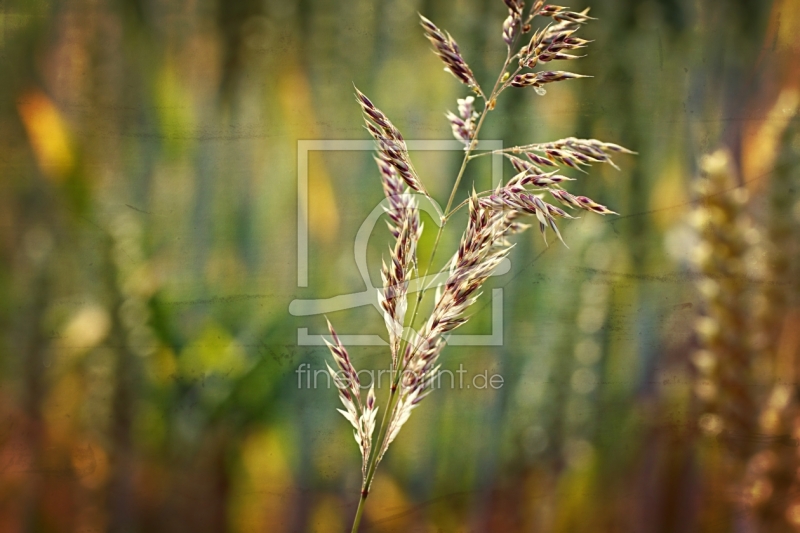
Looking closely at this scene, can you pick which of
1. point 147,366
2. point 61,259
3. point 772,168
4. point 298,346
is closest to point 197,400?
point 147,366

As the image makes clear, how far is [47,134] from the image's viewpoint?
4.36ft

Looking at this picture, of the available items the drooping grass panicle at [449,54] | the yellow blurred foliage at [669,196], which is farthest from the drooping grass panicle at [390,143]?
the yellow blurred foliage at [669,196]

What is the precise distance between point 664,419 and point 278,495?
3.19 feet

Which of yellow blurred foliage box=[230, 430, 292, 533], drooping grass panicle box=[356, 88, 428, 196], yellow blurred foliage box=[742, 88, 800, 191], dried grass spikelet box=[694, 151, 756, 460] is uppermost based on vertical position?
yellow blurred foliage box=[742, 88, 800, 191]

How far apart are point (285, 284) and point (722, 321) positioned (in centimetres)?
109

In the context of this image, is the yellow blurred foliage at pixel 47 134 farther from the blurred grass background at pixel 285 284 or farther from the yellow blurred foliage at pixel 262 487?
the yellow blurred foliage at pixel 262 487

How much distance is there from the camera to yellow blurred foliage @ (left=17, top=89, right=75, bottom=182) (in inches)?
52.2

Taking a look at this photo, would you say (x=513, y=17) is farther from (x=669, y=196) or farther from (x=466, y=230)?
(x=669, y=196)

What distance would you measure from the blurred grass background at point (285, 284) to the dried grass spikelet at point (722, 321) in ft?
0.12

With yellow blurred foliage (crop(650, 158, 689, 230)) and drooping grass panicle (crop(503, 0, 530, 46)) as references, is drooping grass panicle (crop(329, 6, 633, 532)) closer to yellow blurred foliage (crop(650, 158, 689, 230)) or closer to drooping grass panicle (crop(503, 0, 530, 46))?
drooping grass panicle (crop(503, 0, 530, 46))

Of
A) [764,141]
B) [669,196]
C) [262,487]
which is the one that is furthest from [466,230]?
[764,141]

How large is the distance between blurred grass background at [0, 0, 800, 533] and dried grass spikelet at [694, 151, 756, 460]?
0.12 ft

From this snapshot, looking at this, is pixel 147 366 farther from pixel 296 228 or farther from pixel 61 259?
pixel 296 228

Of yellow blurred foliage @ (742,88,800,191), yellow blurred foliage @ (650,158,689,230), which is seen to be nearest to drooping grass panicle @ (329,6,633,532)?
yellow blurred foliage @ (650,158,689,230)
